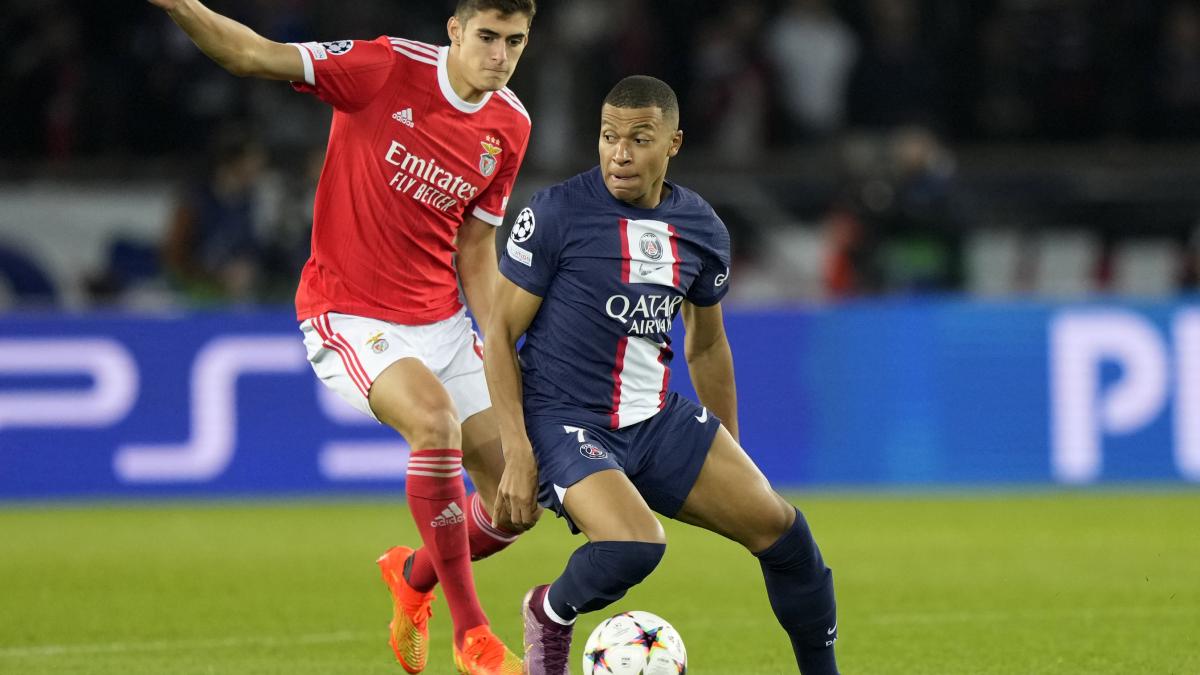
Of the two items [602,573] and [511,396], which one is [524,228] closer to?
[511,396]

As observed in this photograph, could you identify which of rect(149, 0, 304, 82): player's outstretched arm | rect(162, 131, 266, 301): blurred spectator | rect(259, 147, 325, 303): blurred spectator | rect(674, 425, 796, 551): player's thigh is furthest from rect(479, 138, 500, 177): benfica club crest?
rect(162, 131, 266, 301): blurred spectator

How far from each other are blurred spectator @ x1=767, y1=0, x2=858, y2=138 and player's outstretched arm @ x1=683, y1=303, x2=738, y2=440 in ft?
34.4

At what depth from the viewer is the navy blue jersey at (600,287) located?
18.5ft

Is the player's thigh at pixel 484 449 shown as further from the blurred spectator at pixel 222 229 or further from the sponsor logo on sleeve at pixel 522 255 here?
the blurred spectator at pixel 222 229

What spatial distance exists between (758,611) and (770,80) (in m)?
9.09

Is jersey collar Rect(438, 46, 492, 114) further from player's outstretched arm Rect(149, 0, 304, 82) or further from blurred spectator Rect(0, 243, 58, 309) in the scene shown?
blurred spectator Rect(0, 243, 58, 309)

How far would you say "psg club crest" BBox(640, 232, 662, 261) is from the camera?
5.66m

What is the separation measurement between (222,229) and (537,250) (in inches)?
319

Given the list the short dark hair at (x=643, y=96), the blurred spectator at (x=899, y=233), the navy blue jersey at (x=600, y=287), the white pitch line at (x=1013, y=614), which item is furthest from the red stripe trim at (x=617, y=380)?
the blurred spectator at (x=899, y=233)

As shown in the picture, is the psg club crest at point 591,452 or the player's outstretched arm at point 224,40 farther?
the player's outstretched arm at point 224,40

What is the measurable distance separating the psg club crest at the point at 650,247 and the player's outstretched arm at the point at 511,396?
368 mm

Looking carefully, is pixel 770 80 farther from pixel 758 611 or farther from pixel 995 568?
pixel 758 611

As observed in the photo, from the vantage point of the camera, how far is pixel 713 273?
19.1 ft

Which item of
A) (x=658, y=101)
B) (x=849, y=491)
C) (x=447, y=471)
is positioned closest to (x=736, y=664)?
(x=447, y=471)
